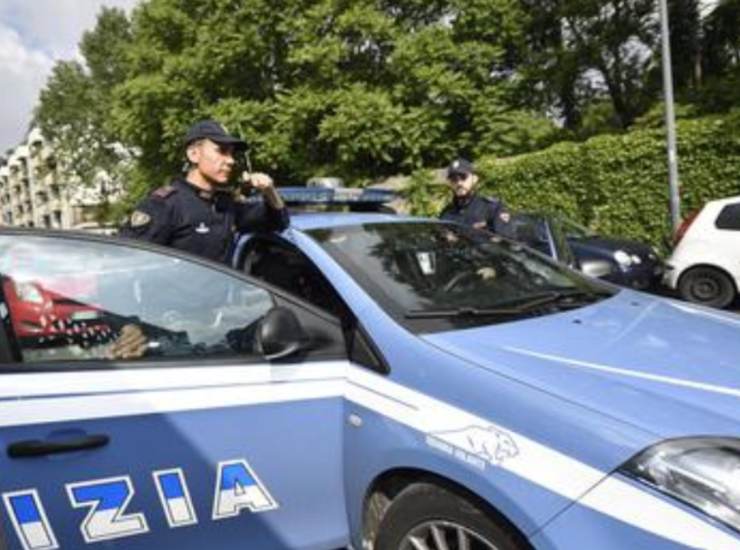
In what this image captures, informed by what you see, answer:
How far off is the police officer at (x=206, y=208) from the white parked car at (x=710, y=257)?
799cm

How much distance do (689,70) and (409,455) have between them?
21962 mm

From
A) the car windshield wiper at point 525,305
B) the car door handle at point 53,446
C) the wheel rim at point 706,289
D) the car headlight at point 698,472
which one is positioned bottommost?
the wheel rim at point 706,289

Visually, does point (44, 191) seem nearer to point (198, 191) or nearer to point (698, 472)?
point (198, 191)

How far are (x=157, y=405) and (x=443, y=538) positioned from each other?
0.97m

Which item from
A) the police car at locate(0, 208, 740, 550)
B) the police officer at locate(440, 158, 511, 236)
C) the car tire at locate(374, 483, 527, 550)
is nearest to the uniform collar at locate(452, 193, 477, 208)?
the police officer at locate(440, 158, 511, 236)

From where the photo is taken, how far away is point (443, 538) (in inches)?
101

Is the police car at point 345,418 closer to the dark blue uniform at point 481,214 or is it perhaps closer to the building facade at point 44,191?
the dark blue uniform at point 481,214

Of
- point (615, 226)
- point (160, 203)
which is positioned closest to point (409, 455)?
point (160, 203)

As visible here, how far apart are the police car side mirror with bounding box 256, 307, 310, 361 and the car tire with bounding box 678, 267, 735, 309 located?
352 inches

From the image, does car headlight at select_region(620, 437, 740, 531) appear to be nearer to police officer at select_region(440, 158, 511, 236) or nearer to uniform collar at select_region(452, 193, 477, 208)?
police officer at select_region(440, 158, 511, 236)

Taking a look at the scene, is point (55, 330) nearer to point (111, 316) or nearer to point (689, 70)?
point (111, 316)

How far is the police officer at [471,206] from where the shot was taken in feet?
19.7

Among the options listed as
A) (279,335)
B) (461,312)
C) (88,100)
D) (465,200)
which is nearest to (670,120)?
(465,200)

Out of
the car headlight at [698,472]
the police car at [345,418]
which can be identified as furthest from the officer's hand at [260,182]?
the car headlight at [698,472]
